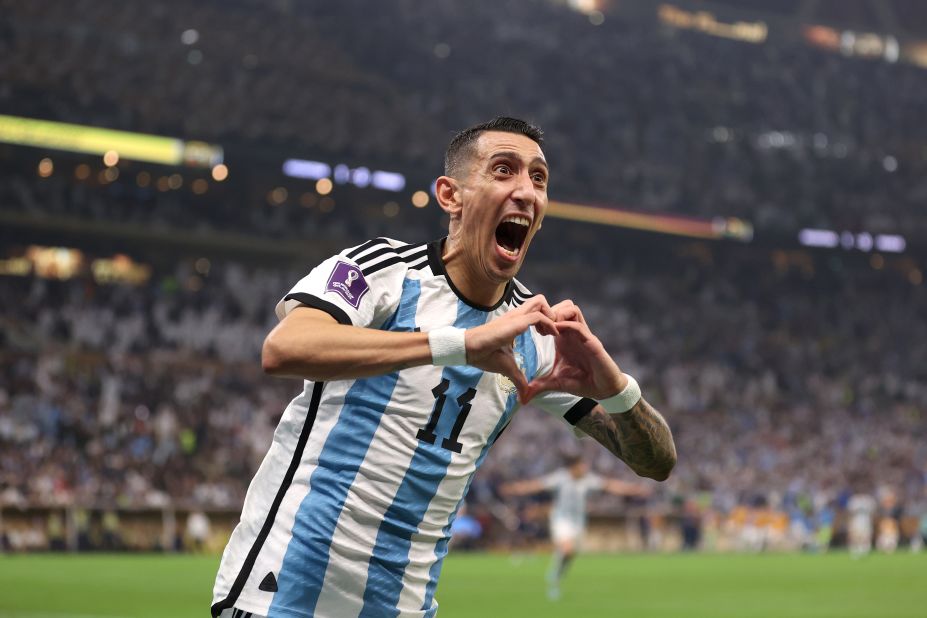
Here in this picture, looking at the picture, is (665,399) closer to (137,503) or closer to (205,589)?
(137,503)

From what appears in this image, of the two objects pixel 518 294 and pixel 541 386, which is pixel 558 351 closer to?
pixel 541 386

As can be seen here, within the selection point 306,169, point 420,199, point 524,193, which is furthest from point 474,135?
point 420,199

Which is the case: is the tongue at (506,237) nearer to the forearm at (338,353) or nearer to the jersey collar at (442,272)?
the jersey collar at (442,272)

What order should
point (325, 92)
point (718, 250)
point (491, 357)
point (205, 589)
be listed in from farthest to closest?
point (718, 250) → point (325, 92) → point (205, 589) → point (491, 357)

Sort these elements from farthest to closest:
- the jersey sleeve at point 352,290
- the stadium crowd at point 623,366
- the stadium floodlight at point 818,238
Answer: the stadium floodlight at point 818,238
the stadium crowd at point 623,366
the jersey sleeve at point 352,290

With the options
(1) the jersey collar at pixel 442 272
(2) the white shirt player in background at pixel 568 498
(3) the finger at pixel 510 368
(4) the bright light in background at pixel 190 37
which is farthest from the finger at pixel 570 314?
(4) the bright light in background at pixel 190 37

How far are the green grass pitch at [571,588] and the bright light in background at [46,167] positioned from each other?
14649mm

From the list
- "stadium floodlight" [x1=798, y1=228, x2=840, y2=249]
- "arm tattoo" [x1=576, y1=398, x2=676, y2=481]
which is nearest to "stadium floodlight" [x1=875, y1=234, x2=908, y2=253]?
"stadium floodlight" [x1=798, y1=228, x2=840, y2=249]

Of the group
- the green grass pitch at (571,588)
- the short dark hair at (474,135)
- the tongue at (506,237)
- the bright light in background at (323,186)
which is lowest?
the green grass pitch at (571,588)

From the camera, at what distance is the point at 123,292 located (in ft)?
114

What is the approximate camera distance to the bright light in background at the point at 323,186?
3953 cm

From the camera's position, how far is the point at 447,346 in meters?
3.47

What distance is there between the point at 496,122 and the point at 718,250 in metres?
46.5

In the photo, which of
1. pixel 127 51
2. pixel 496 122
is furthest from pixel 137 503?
pixel 496 122
